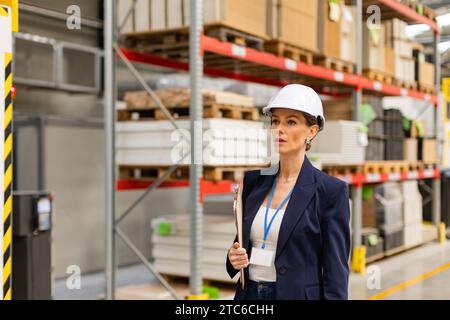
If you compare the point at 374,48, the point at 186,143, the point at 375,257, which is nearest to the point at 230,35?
the point at 186,143

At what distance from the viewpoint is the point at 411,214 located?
379 inches

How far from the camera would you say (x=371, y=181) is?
331 inches

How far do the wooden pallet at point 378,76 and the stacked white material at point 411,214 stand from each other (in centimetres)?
167

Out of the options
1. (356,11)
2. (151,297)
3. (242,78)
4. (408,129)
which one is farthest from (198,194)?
(408,129)

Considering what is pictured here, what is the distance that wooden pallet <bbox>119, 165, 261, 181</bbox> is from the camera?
5688mm

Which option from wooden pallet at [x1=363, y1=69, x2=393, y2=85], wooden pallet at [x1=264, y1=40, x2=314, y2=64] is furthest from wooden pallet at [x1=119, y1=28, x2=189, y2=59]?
wooden pallet at [x1=363, y1=69, x2=393, y2=85]

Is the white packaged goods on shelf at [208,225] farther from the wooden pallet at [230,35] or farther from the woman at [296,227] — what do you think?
the woman at [296,227]

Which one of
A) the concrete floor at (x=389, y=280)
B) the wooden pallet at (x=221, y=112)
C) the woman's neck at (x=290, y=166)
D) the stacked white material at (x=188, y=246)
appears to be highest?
the wooden pallet at (x=221, y=112)

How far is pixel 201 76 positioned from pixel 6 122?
2.51m

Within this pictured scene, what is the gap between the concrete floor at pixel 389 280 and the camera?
6.71m

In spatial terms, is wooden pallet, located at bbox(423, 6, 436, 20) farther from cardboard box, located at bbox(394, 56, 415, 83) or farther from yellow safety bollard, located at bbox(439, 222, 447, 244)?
yellow safety bollard, located at bbox(439, 222, 447, 244)

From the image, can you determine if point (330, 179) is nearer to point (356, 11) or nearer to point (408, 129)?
point (356, 11)

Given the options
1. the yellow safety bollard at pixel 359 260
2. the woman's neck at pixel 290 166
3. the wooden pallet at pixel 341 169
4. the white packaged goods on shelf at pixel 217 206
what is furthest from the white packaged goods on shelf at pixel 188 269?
the woman's neck at pixel 290 166

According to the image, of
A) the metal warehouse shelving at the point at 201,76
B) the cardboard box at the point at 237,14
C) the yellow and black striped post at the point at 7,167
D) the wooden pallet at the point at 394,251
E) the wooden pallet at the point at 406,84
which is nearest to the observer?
the yellow and black striped post at the point at 7,167
